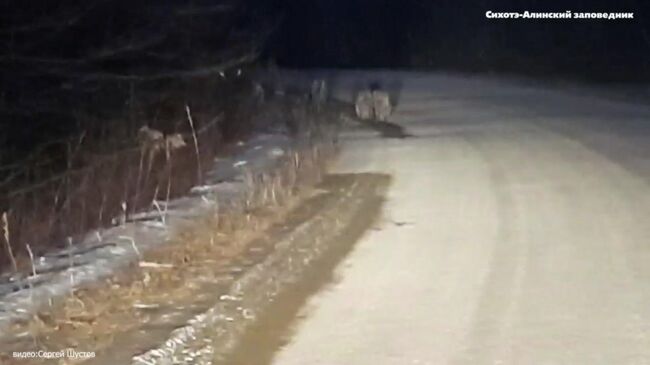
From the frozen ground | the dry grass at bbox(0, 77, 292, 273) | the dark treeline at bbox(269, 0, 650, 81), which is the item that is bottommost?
the frozen ground

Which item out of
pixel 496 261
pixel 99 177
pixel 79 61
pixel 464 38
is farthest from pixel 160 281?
pixel 464 38

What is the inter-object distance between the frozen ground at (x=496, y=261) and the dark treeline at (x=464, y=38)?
22678mm

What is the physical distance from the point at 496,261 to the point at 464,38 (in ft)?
143

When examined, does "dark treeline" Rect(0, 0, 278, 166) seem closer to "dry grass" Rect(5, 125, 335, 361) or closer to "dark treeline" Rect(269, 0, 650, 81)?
"dry grass" Rect(5, 125, 335, 361)

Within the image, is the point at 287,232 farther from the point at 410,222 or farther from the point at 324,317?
the point at 324,317

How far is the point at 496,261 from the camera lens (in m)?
10.4

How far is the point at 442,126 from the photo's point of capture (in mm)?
23562

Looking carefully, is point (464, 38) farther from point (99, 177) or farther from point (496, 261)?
point (496, 261)

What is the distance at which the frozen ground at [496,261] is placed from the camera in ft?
25.7

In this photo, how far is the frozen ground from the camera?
7.83m

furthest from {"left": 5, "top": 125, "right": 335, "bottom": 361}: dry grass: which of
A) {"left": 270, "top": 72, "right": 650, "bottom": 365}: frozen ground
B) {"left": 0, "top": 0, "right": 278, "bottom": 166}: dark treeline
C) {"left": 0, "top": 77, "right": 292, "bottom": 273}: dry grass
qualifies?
{"left": 0, "top": 0, "right": 278, "bottom": 166}: dark treeline

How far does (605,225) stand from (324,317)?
14.2 feet

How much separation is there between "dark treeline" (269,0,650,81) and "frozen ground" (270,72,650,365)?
2268cm

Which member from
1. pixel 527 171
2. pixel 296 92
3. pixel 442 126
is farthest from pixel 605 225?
pixel 296 92
